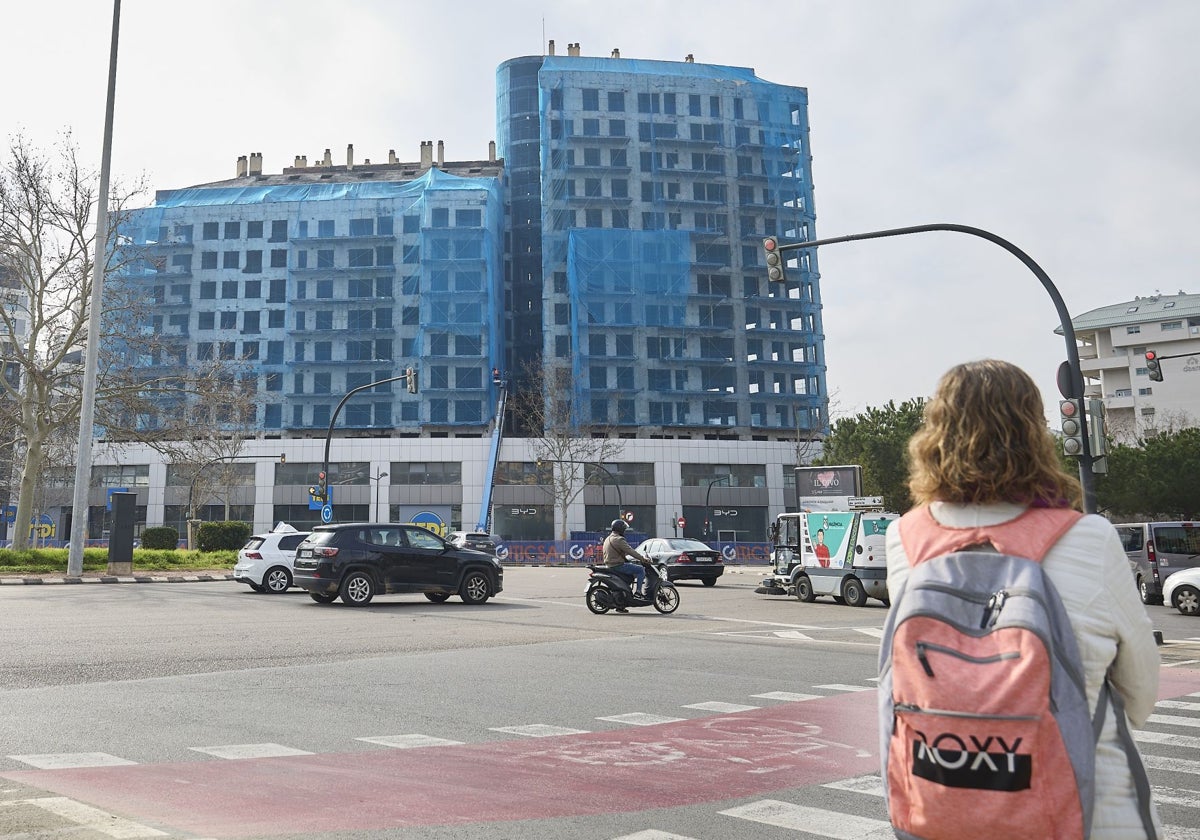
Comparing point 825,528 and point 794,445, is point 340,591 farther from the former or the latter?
point 794,445

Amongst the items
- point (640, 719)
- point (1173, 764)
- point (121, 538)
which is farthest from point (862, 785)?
point (121, 538)

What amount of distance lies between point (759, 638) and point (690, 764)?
8.62 m

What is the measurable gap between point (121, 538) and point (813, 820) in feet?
94.2

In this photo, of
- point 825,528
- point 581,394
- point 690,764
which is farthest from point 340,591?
point 581,394

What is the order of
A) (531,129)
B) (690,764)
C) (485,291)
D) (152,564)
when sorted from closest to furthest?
(690,764)
(152,564)
(485,291)
(531,129)

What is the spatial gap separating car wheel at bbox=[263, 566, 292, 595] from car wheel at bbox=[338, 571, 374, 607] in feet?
18.8

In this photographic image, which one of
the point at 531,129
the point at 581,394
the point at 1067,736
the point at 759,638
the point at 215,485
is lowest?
the point at 759,638

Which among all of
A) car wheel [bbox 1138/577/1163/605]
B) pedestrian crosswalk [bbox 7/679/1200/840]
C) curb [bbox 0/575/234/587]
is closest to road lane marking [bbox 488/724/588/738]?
pedestrian crosswalk [bbox 7/679/1200/840]

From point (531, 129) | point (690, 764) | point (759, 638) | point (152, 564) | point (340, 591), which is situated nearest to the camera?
point (690, 764)

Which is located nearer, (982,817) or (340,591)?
(982,817)

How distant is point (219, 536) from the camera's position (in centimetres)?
3934

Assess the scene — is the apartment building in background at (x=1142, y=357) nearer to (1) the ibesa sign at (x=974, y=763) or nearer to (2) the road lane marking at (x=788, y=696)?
(2) the road lane marking at (x=788, y=696)

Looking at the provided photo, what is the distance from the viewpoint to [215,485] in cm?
6256

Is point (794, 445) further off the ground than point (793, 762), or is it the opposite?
point (794, 445)
